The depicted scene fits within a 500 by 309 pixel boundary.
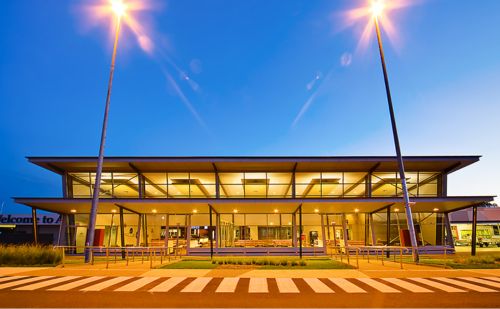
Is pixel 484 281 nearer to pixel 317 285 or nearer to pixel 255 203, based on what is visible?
pixel 317 285

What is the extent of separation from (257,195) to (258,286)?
61.3 ft

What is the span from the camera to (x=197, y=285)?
10688mm

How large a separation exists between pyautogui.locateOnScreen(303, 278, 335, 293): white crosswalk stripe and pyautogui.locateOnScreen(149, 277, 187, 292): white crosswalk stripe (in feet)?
13.3

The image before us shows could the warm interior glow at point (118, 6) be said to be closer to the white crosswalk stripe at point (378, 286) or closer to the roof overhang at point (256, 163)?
the roof overhang at point (256, 163)

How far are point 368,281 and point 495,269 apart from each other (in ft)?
23.5

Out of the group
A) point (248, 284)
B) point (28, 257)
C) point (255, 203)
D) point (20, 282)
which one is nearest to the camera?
point (248, 284)

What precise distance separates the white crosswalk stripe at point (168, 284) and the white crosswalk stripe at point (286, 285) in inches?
123

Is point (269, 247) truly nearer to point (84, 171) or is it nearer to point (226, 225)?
point (226, 225)

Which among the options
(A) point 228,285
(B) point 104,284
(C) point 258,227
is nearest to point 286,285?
(A) point 228,285

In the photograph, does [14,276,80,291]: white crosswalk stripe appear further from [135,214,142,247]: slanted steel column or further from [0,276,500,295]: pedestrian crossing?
[135,214,142,247]: slanted steel column

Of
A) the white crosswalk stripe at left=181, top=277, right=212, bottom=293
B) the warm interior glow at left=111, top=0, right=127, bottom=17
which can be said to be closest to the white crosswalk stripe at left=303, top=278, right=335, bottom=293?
the white crosswalk stripe at left=181, top=277, right=212, bottom=293

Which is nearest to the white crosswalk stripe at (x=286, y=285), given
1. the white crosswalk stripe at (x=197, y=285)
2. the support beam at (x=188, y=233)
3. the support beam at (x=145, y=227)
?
the white crosswalk stripe at (x=197, y=285)

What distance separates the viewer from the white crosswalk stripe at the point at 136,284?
997 centimetres

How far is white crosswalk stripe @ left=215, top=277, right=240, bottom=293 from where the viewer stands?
973 cm
